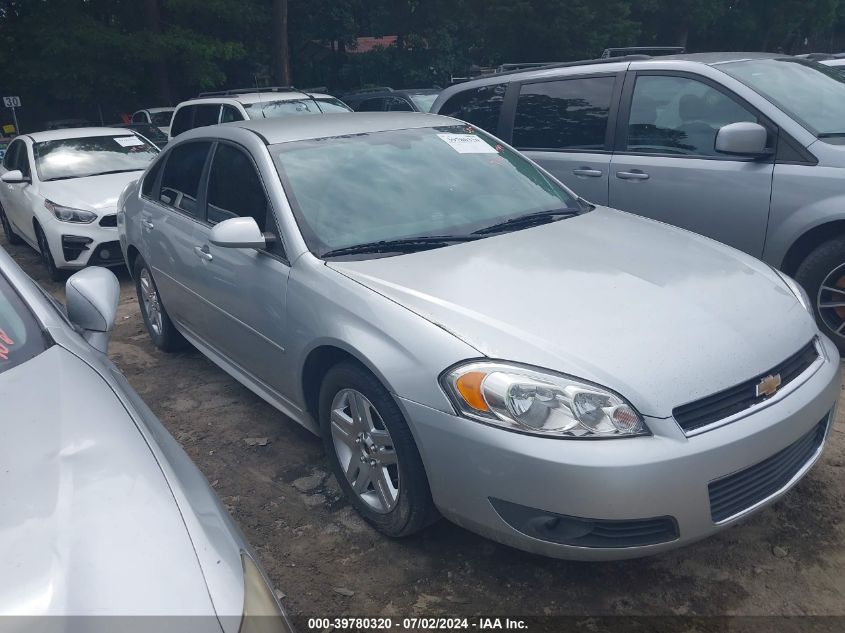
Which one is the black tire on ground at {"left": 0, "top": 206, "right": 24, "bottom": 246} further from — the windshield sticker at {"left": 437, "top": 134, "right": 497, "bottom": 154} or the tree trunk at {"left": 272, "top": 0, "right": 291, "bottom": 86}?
the tree trunk at {"left": 272, "top": 0, "right": 291, "bottom": 86}

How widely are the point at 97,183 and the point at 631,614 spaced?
7081mm

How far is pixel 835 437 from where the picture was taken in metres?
3.49

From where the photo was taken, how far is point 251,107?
970 cm

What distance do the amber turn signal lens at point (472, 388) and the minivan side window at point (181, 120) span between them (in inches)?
372

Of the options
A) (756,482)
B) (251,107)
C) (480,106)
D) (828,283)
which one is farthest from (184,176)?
(251,107)

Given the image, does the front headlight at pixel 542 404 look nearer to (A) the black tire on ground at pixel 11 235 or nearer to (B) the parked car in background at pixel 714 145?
(B) the parked car in background at pixel 714 145

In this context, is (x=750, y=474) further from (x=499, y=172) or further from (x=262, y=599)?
(x=499, y=172)

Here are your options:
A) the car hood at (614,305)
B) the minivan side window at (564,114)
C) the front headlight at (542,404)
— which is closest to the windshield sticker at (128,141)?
the minivan side window at (564,114)

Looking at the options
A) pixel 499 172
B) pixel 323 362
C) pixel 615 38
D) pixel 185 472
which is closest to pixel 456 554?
pixel 323 362

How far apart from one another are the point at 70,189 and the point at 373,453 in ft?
20.0

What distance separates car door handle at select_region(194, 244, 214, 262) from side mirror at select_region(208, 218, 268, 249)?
660 millimetres

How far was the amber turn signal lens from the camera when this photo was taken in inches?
93.7

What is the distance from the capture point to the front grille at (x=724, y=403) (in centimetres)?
233

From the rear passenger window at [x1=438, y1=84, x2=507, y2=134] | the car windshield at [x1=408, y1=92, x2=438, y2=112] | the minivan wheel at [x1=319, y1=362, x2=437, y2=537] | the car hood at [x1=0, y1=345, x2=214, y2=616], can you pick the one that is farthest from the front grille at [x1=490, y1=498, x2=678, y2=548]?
the car windshield at [x1=408, y1=92, x2=438, y2=112]
